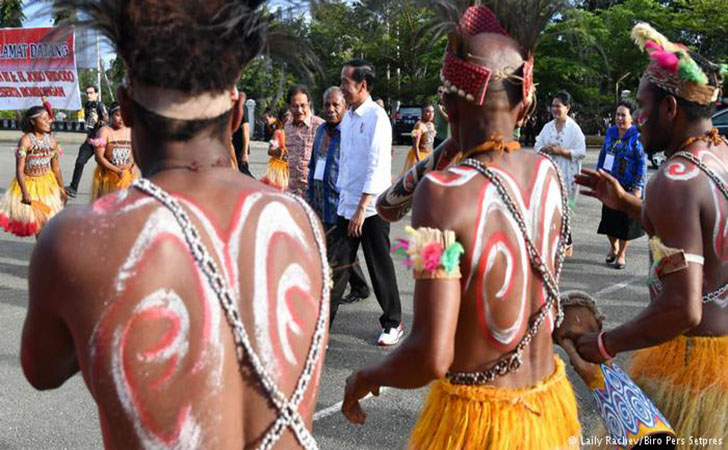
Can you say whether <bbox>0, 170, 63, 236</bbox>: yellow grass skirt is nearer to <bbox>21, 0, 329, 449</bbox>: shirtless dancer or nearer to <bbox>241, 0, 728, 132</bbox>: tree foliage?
<bbox>241, 0, 728, 132</bbox>: tree foliage

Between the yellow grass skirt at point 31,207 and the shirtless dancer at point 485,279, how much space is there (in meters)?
7.20

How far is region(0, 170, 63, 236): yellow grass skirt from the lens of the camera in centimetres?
813

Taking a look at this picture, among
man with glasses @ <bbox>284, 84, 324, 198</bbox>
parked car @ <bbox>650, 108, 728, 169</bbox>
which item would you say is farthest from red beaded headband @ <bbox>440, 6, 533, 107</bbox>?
parked car @ <bbox>650, 108, 728, 169</bbox>

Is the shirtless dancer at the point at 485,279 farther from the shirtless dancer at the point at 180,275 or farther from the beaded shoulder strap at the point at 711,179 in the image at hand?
the beaded shoulder strap at the point at 711,179

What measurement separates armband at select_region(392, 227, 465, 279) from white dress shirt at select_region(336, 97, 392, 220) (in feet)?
10.6

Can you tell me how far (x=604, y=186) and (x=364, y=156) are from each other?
2595 millimetres

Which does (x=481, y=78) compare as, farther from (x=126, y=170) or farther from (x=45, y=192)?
(x=45, y=192)

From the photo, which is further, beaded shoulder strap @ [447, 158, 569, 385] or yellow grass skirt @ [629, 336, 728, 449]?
yellow grass skirt @ [629, 336, 728, 449]

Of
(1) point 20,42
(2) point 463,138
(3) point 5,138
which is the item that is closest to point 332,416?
(2) point 463,138

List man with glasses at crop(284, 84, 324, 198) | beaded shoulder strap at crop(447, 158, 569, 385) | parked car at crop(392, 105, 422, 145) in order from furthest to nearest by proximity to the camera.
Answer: parked car at crop(392, 105, 422, 145) < man with glasses at crop(284, 84, 324, 198) < beaded shoulder strap at crop(447, 158, 569, 385)

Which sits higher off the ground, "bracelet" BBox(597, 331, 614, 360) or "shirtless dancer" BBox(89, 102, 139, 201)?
"bracelet" BBox(597, 331, 614, 360)

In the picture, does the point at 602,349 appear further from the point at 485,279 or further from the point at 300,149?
the point at 300,149

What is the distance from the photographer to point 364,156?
5.18 metres

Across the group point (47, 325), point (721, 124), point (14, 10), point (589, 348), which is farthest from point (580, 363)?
point (721, 124)
